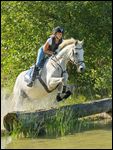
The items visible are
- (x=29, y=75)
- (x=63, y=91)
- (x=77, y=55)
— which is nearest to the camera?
(x=77, y=55)

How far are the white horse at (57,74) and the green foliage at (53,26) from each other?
10.2 feet

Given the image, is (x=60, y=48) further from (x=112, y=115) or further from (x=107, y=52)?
(x=107, y=52)

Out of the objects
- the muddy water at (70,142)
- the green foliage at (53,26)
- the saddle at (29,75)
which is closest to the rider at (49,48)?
the saddle at (29,75)

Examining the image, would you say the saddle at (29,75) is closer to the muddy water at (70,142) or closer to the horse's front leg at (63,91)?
the horse's front leg at (63,91)

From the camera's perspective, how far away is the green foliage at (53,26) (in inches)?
534

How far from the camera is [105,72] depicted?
14.0m

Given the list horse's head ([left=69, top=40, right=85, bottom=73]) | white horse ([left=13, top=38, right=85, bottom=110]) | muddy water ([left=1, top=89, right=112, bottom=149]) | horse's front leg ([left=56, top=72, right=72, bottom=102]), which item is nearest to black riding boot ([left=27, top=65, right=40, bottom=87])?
white horse ([left=13, top=38, right=85, bottom=110])

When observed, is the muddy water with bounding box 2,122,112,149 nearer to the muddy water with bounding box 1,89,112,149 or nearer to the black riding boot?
the muddy water with bounding box 1,89,112,149

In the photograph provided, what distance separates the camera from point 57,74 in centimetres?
1026

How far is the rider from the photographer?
1009 cm

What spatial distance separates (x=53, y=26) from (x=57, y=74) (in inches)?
141

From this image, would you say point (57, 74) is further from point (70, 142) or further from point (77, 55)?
point (70, 142)

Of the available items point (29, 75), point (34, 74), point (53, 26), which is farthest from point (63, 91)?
point (53, 26)

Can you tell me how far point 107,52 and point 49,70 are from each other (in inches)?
146
